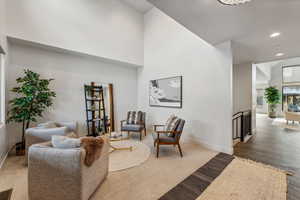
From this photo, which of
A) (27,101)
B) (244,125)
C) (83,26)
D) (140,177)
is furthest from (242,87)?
(27,101)

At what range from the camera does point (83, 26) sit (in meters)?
4.16

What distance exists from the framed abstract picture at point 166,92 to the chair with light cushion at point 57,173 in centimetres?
351

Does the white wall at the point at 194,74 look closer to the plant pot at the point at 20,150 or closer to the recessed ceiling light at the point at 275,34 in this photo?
the recessed ceiling light at the point at 275,34

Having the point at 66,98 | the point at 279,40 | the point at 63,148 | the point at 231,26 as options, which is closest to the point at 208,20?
the point at 231,26

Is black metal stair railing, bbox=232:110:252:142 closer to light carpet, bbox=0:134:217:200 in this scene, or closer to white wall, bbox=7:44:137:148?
light carpet, bbox=0:134:217:200

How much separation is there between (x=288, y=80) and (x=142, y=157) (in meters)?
12.0

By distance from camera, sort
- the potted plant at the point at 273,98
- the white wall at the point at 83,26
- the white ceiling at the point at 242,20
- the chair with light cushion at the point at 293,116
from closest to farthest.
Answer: the white ceiling at the point at 242,20, the white wall at the point at 83,26, the chair with light cushion at the point at 293,116, the potted plant at the point at 273,98

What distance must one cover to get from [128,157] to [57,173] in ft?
5.52

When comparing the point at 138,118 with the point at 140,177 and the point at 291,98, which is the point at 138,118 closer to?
the point at 140,177

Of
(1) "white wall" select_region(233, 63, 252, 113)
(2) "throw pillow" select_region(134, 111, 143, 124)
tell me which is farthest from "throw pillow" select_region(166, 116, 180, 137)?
(1) "white wall" select_region(233, 63, 252, 113)

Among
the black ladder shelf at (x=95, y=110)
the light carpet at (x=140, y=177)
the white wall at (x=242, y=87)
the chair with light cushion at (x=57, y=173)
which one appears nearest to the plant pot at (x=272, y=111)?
the white wall at (x=242, y=87)

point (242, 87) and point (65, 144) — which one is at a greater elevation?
point (242, 87)

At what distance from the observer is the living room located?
6.09 feet

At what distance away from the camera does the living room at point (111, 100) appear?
73.1 inches
